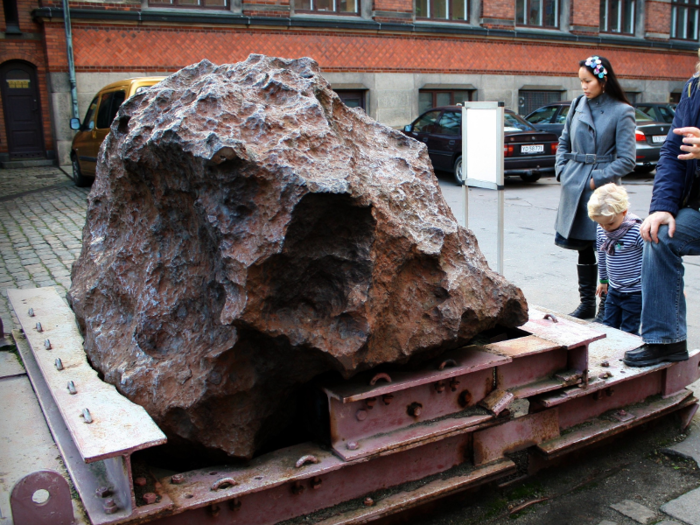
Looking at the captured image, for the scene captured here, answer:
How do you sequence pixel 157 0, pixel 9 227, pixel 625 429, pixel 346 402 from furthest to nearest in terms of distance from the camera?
pixel 157 0
pixel 9 227
pixel 625 429
pixel 346 402

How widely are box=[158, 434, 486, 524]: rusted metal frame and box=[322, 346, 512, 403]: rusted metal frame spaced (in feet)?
0.77

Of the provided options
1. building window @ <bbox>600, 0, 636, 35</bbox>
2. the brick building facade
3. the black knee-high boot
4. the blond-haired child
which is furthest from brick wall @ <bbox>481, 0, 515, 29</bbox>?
the blond-haired child

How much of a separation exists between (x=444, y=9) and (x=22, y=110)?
12345 millimetres

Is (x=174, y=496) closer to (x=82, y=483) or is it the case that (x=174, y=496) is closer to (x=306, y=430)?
(x=82, y=483)

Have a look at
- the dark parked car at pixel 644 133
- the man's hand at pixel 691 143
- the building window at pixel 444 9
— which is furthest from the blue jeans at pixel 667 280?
the building window at pixel 444 9

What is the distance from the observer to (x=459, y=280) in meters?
2.69

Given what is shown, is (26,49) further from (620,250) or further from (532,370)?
(532,370)

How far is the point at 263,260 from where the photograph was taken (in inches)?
85.5

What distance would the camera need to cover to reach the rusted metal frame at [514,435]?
2.80m

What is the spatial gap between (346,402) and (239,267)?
620 millimetres

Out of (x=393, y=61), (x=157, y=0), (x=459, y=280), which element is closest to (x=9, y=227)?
(x=459, y=280)

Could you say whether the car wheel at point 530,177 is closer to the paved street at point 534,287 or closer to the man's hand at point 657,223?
the paved street at point 534,287

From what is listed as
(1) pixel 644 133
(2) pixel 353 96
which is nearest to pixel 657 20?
(1) pixel 644 133

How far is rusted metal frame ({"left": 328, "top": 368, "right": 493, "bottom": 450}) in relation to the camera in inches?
96.5
